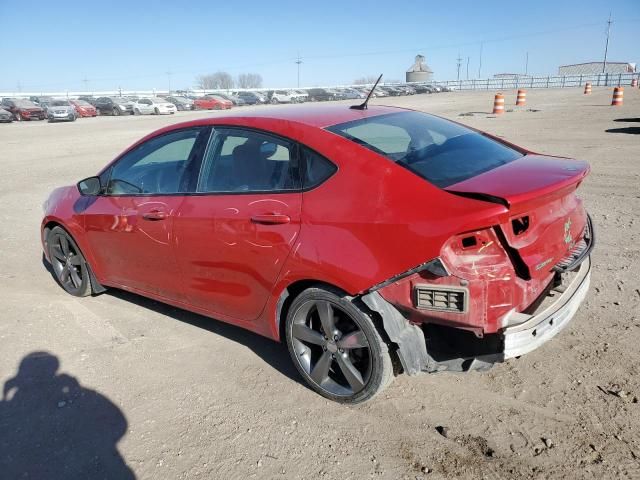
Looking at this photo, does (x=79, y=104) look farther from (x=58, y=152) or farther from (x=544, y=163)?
(x=544, y=163)

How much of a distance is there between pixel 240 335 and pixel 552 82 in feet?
238

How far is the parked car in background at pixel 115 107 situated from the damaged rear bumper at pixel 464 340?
43177mm

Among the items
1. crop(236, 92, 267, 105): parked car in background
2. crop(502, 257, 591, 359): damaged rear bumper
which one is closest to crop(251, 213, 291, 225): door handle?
crop(502, 257, 591, 359): damaged rear bumper

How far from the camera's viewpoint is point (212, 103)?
46.8 meters

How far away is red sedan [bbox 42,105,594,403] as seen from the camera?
8.13ft

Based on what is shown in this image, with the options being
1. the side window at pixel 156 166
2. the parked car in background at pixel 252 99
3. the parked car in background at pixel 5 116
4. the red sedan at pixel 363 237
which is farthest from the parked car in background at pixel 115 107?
the red sedan at pixel 363 237

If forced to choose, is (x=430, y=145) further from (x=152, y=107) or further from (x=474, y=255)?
(x=152, y=107)

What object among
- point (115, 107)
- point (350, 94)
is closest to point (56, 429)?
point (115, 107)

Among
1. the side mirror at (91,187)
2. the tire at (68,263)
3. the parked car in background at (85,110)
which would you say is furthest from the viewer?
the parked car in background at (85,110)

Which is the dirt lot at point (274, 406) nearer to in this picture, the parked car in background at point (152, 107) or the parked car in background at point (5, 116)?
the parked car in background at point (5, 116)

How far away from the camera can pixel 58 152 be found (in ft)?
53.3

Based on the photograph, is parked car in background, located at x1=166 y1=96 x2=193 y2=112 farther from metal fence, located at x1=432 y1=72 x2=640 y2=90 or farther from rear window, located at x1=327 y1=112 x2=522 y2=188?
rear window, located at x1=327 y1=112 x2=522 y2=188

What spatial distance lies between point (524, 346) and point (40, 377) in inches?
122

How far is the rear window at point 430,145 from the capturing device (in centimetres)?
281
